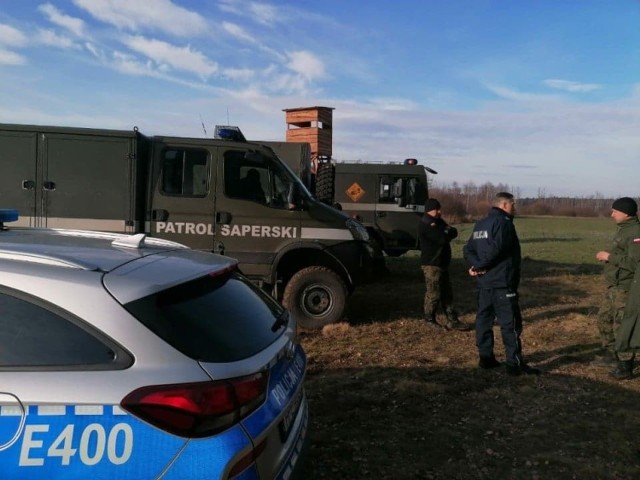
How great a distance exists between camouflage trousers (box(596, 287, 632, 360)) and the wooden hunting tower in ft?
27.0

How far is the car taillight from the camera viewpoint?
177cm

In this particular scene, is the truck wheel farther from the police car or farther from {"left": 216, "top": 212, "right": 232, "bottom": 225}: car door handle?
the police car

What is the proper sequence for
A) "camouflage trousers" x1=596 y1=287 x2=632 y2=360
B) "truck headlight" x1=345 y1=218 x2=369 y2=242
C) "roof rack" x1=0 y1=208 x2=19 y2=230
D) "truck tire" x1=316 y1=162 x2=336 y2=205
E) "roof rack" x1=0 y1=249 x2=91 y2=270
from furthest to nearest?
"truck tire" x1=316 y1=162 x2=336 y2=205 < "truck headlight" x1=345 y1=218 x2=369 y2=242 < "camouflage trousers" x1=596 y1=287 x2=632 y2=360 < "roof rack" x1=0 y1=208 x2=19 y2=230 < "roof rack" x1=0 y1=249 x2=91 y2=270

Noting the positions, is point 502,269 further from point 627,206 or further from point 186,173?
point 186,173

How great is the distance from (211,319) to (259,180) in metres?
4.73

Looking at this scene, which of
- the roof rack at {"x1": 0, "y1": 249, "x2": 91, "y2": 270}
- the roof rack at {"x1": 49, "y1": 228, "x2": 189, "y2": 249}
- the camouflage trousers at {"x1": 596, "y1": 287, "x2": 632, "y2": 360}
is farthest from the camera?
the camouflage trousers at {"x1": 596, "y1": 287, "x2": 632, "y2": 360}

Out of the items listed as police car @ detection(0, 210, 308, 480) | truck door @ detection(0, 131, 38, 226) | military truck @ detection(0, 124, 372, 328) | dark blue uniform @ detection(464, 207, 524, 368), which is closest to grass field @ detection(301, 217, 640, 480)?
dark blue uniform @ detection(464, 207, 524, 368)

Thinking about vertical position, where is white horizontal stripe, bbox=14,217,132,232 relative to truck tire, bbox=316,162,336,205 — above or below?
below

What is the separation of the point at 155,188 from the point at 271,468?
5.12 meters

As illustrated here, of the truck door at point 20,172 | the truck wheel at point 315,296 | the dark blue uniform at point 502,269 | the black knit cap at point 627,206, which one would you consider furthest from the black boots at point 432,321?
the truck door at point 20,172

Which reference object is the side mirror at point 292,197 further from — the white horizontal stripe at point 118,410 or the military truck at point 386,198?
the military truck at point 386,198

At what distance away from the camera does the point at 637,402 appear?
15.4ft

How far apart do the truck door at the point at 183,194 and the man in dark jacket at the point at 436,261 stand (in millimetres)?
2822

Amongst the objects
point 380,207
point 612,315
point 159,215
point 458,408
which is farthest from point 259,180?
point 380,207
